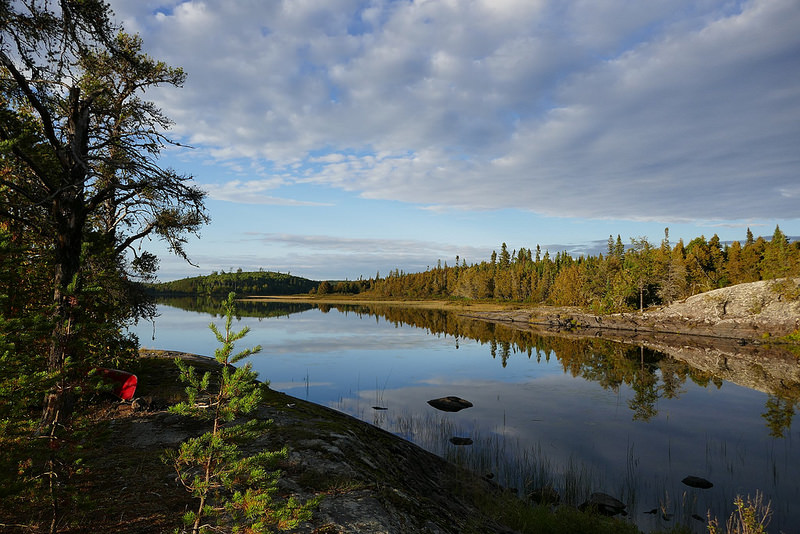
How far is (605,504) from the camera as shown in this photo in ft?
39.9

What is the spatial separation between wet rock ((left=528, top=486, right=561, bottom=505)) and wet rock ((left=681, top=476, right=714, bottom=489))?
5.41m

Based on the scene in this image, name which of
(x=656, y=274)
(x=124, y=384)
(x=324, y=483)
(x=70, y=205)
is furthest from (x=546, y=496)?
(x=656, y=274)

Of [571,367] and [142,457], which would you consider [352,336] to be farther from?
[142,457]

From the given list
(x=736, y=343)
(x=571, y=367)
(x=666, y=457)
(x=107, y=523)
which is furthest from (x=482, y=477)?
(x=736, y=343)

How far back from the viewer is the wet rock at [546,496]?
12.3m

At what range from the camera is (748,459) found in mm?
17031

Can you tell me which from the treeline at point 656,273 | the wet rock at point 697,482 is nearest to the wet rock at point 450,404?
the wet rock at point 697,482

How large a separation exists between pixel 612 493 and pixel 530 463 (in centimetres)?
293

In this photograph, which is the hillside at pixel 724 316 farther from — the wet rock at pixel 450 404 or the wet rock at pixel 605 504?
the wet rock at pixel 605 504

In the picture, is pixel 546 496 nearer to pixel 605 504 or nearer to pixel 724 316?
pixel 605 504

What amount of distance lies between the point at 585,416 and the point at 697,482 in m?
8.47

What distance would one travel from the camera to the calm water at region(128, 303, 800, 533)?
14172 mm

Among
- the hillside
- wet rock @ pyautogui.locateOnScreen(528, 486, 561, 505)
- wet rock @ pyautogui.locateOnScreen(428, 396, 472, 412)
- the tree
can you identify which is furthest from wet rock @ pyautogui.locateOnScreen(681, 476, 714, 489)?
the hillside

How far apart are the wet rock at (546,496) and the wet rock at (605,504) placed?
70 centimetres
